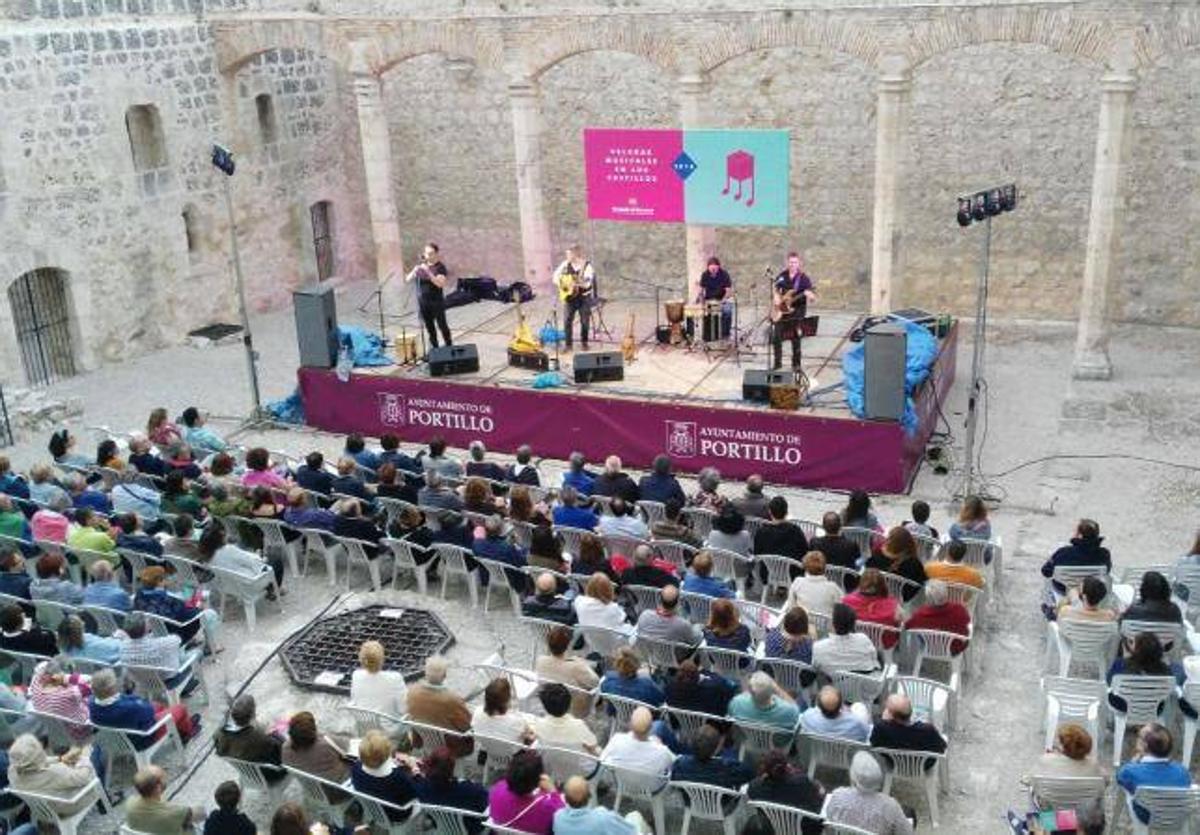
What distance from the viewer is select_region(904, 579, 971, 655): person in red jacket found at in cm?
945

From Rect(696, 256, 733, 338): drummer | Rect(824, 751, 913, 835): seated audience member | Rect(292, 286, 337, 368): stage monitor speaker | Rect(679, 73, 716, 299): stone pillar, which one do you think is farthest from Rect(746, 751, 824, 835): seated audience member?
Rect(679, 73, 716, 299): stone pillar

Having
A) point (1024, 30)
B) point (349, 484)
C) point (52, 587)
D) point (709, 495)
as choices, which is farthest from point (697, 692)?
point (1024, 30)

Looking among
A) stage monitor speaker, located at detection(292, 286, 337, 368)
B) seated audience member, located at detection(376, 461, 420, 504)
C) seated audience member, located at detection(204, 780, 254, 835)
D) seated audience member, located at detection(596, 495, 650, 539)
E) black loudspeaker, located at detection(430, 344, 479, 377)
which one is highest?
stage monitor speaker, located at detection(292, 286, 337, 368)

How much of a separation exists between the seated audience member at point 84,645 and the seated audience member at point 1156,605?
740 cm

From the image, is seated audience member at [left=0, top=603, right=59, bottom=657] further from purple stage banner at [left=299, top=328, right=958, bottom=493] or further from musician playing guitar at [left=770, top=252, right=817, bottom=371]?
musician playing guitar at [left=770, top=252, right=817, bottom=371]

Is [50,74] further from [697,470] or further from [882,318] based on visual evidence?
[882,318]

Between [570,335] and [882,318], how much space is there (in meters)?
4.15

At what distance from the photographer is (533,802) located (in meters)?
7.41

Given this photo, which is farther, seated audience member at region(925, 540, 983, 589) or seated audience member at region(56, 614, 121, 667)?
seated audience member at region(925, 540, 983, 589)

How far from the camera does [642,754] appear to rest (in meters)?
7.96

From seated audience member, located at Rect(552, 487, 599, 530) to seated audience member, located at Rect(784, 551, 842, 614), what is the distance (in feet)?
7.51

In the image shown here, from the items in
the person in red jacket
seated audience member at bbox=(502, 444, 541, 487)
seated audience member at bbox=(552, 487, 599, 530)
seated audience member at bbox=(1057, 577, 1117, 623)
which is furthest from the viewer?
seated audience member at bbox=(502, 444, 541, 487)

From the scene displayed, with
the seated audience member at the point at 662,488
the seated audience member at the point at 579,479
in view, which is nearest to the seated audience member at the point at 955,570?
the seated audience member at the point at 662,488

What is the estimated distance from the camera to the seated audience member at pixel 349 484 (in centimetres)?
1237
